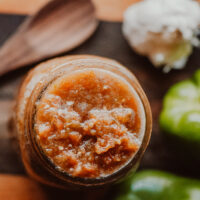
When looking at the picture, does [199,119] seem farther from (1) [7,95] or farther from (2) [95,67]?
(1) [7,95]

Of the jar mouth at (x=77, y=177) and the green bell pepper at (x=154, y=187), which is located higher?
the jar mouth at (x=77, y=177)

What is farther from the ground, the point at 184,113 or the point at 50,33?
the point at 50,33

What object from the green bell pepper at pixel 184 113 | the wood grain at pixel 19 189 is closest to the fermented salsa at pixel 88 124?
the green bell pepper at pixel 184 113

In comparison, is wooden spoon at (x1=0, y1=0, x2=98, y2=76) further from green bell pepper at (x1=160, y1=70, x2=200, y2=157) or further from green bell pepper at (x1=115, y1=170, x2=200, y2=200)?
green bell pepper at (x1=115, y1=170, x2=200, y2=200)

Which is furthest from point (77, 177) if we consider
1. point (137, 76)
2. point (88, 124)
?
point (137, 76)

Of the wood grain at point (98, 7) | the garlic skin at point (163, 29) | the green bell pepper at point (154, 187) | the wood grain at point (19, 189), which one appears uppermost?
the wood grain at point (98, 7)

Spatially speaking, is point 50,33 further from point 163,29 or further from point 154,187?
point 154,187

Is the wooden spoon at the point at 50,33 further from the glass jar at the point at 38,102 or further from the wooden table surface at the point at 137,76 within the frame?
the glass jar at the point at 38,102

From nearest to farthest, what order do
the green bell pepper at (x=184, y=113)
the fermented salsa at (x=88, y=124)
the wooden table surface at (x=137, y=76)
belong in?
the fermented salsa at (x=88, y=124) < the green bell pepper at (x=184, y=113) < the wooden table surface at (x=137, y=76)
